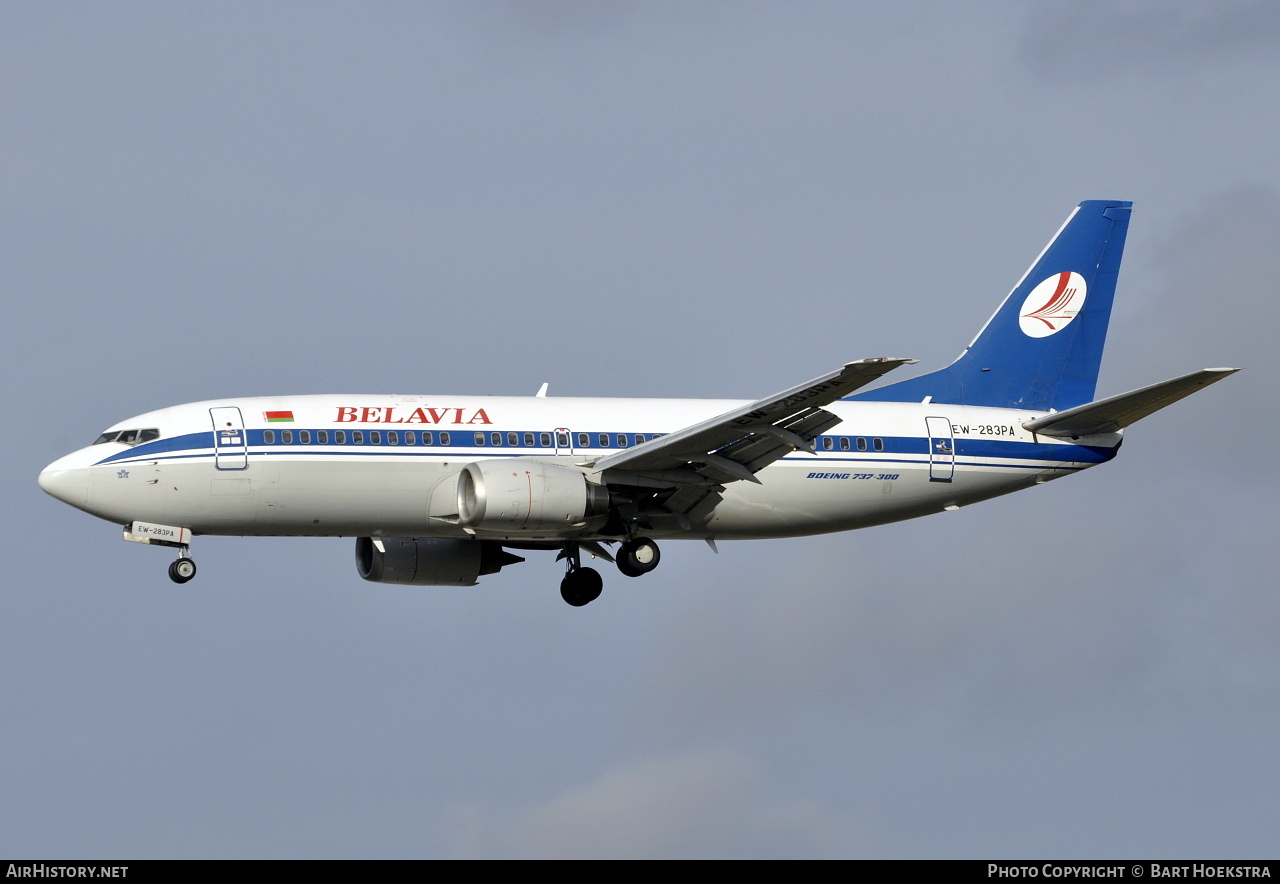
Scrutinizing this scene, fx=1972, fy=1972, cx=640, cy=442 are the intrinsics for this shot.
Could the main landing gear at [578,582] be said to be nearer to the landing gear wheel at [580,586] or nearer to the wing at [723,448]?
the landing gear wheel at [580,586]

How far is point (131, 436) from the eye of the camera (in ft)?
152

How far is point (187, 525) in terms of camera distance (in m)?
46.0

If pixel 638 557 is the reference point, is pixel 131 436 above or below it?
above

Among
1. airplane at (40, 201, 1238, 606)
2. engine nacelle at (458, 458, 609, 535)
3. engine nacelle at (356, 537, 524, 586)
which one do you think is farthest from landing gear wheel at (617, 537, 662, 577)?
engine nacelle at (356, 537, 524, 586)

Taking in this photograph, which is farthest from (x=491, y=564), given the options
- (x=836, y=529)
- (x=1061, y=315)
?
(x=1061, y=315)

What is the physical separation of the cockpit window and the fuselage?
0.13 feet

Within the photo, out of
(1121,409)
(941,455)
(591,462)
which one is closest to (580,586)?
(591,462)

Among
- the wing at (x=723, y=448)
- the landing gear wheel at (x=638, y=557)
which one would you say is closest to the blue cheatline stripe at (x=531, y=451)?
the wing at (x=723, y=448)

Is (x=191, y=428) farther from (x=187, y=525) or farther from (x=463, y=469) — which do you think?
(x=463, y=469)

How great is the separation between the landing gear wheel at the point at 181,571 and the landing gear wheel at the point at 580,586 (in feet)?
33.0

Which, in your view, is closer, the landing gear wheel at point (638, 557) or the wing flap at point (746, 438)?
the wing flap at point (746, 438)

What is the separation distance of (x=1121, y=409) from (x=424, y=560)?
59.9 ft

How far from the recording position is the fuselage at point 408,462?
1802 inches

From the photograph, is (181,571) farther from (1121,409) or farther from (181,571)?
(1121,409)
